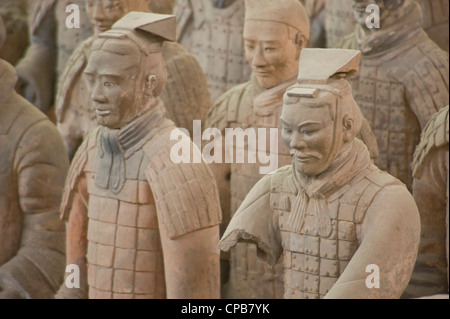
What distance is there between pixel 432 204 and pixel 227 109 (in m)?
1.13

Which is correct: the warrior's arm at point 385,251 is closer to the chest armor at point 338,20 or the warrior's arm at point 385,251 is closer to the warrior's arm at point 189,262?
the warrior's arm at point 189,262

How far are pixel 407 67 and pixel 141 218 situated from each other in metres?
2.03

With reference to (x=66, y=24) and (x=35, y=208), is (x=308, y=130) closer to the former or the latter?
(x=35, y=208)

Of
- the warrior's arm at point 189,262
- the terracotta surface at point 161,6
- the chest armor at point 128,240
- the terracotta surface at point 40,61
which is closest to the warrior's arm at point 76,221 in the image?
the chest armor at point 128,240

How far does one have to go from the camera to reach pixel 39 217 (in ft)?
23.8

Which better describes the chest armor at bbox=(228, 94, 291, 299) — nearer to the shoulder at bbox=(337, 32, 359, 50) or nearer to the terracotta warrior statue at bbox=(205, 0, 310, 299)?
the terracotta warrior statue at bbox=(205, 0, 310, 299)

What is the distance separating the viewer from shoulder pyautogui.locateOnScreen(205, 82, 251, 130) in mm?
7295

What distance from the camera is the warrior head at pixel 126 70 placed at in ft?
20.3

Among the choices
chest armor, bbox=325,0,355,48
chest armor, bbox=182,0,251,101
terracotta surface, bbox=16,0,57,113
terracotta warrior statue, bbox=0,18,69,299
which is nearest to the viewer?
terracotta warrior statue, bbox=0,18,69,299

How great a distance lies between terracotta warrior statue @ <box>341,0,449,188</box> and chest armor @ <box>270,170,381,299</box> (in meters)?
2.16

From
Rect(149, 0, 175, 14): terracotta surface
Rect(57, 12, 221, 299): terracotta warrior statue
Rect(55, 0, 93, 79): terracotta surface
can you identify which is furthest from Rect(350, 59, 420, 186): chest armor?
Rect(55, 0, 93, 79): terracotta surface

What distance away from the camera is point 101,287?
6.35 m

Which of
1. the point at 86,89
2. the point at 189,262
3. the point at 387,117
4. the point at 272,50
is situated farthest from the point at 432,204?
the point at 86,89

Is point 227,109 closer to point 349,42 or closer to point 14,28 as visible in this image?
point 349,42
